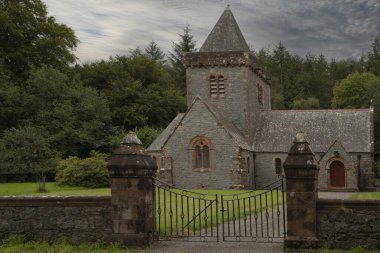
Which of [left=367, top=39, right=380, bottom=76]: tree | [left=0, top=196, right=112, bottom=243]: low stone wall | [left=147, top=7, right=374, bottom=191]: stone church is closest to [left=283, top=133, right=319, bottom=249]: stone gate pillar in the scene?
[left=0, top=196, right=112, bottom=243]: low stone wall

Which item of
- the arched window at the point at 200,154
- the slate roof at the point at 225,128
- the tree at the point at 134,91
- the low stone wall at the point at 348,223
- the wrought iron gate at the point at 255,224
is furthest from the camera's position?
the tree at the point at 134,91

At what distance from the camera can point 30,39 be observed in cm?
4591

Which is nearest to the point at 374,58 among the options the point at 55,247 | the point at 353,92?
the point at 353,92

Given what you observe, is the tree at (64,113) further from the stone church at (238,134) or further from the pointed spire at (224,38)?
the pointed spire at (224,38)

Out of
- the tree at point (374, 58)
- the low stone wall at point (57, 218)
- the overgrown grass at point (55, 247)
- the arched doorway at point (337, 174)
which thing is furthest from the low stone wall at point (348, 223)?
the tree at point (374, 58)

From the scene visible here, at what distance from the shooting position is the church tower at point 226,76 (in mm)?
37125

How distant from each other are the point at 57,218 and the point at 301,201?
5.78 meters

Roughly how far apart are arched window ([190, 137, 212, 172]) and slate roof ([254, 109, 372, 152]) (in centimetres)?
547

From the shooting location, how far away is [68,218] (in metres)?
11.2

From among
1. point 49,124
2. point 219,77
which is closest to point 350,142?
point 219,77

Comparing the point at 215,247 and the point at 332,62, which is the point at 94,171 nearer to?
the point at 215,247

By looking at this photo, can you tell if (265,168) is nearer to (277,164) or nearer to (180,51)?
(277,164)

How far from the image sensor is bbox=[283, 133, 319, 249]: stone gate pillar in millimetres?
10211

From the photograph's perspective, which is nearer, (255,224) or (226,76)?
(255,224)
